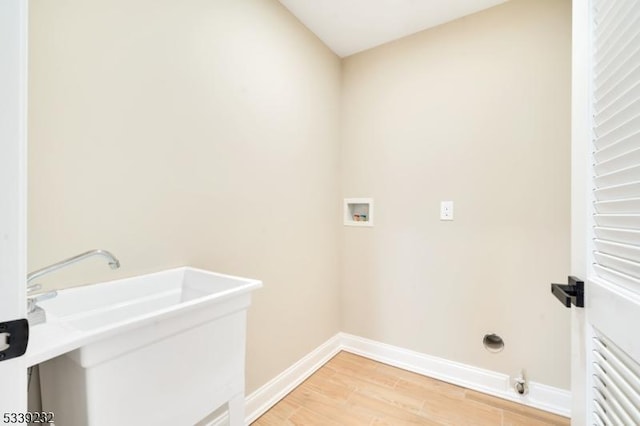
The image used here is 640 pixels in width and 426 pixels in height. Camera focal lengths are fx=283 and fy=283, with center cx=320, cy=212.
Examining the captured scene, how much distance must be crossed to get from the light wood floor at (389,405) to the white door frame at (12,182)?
1.49 meters

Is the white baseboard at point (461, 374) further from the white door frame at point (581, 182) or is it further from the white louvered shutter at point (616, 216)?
the white louvered shutter at point (616, 216)

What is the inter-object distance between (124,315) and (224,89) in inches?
44.7

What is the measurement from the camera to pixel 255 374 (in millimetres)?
1629

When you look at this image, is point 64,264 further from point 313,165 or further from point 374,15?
point 374,15

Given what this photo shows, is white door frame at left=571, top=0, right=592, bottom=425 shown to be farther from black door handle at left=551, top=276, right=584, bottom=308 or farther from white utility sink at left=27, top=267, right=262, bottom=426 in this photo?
white utility sink at left=27, top=267, right=262, bottom=426

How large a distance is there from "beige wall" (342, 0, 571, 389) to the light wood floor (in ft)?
0.71

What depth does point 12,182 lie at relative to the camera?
41 centimetres

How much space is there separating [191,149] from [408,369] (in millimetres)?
2058

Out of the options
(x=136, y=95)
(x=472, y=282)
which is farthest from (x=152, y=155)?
(x=472, y=282)

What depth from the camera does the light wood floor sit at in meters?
1.58

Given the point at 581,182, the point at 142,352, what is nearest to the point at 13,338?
the point at 142,352

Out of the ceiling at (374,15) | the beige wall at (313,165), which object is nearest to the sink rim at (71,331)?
the beige wall at (313,165)

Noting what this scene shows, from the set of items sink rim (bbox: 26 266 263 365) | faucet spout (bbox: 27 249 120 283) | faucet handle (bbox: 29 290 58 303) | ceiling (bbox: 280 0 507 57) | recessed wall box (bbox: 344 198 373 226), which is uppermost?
ceiling (bbox: 280 0 507 57)

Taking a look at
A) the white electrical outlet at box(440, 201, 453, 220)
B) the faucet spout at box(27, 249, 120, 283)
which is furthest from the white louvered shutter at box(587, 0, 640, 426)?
the faucet spout at box(27, 249, 120, 283)
